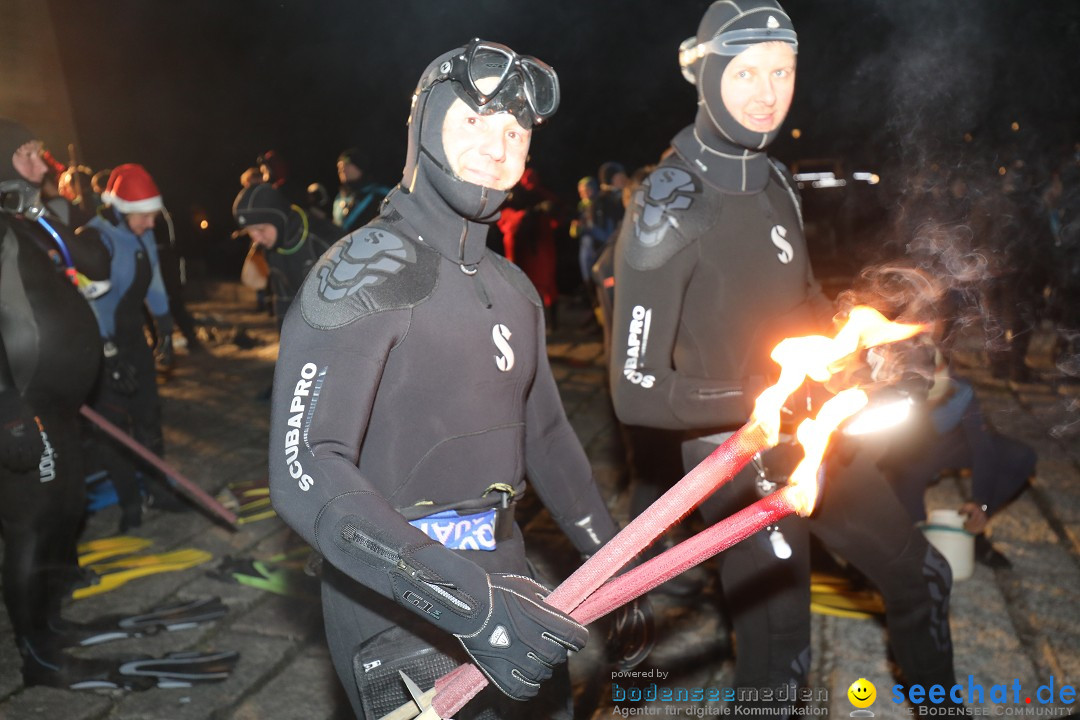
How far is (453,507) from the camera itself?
2.21m

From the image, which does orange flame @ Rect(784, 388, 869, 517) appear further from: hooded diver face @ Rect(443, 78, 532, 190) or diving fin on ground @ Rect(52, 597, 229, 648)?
diving fin on ground @ Rect(52, 597, 229, 648)

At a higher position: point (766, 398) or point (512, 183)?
point (512, 183)

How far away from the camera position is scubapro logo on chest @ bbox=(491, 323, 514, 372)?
2.31m

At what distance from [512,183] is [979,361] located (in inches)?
351

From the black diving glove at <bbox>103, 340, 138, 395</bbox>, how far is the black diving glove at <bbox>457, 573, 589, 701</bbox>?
453 cm

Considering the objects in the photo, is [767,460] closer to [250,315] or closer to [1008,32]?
[250,315]

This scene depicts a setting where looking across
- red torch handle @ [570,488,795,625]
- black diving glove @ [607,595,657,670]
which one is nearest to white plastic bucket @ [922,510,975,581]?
black diving glove @ [607,595,657,670]

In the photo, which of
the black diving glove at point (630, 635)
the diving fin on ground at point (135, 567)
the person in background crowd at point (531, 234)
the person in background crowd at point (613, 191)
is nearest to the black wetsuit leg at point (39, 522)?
the diving fin on ground at point (135, 567)

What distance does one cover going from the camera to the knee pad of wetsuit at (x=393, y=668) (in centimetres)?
203

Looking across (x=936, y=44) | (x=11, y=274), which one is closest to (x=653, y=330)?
(x=11, y=274)

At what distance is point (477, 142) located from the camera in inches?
89.1

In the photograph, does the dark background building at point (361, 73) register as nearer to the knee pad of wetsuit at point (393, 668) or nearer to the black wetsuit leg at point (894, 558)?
the black wetsuit leg at point (894, 558)

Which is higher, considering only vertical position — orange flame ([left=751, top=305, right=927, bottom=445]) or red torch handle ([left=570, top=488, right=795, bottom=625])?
orange flame ([left=751, top=305, right=927, bottom=445])

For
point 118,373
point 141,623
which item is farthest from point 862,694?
point 118,373
